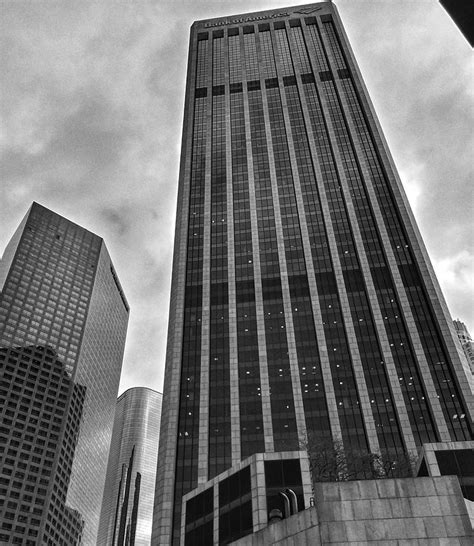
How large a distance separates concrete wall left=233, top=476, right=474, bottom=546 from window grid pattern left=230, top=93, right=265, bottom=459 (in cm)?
6605

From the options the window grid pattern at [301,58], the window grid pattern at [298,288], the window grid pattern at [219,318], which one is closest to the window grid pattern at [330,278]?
the window grid pattern at [298,288]

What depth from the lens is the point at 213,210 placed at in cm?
15300

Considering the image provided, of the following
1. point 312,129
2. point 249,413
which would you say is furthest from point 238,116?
point 249,413

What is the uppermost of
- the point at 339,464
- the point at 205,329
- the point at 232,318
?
the point at 232,318

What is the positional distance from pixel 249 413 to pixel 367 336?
33.7m

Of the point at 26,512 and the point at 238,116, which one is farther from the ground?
the point at 238,116

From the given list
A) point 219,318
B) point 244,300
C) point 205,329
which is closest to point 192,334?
point 205,329

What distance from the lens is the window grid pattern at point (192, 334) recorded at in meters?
101

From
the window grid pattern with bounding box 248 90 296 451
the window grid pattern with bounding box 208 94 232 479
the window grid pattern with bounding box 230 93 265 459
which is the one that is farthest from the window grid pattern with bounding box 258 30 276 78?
the window grid pattern with bounding box 208 94 232 479

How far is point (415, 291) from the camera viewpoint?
4973 inches

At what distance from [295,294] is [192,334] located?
91.9ft

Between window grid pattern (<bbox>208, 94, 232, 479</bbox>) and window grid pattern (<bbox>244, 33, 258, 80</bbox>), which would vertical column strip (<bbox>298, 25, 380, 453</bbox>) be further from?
window grid pattern (<bbox>208, 94, 232, 479</bbox>)

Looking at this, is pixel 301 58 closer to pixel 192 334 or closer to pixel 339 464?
pixel 192 334

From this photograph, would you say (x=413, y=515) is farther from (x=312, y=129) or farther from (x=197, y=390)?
(x=312, y=129)
